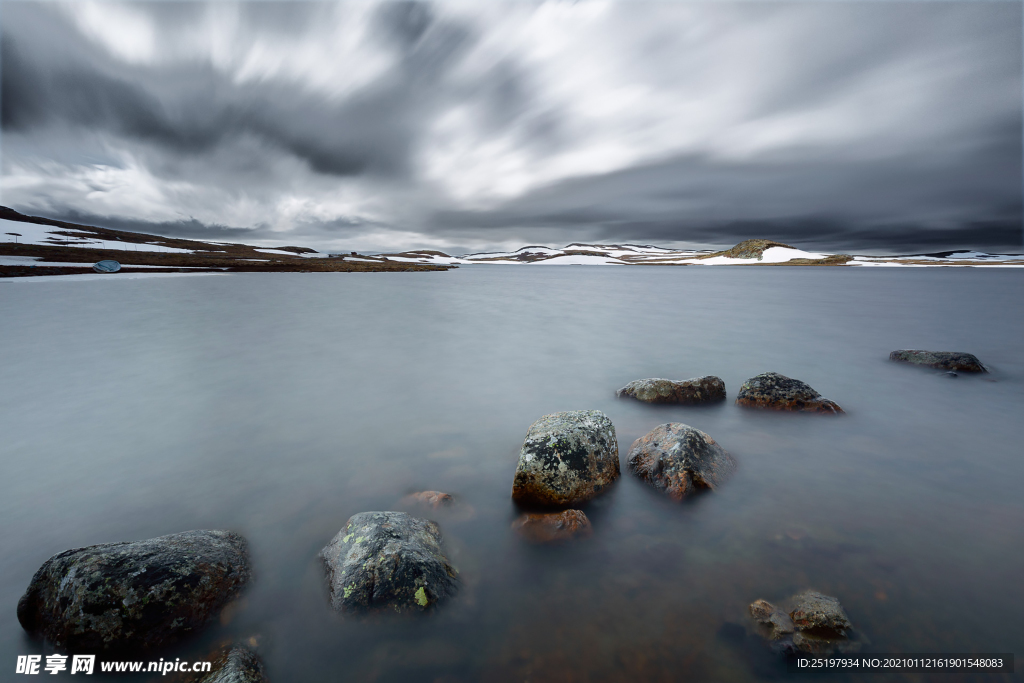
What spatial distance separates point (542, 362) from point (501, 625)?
8554mm

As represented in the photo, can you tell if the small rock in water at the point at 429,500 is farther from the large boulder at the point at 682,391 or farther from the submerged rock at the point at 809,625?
the large boulder at the point at 682,391

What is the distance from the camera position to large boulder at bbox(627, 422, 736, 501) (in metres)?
4.77

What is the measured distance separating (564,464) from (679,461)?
1.49 m

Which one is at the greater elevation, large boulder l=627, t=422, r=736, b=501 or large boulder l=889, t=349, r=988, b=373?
large boulder l=889, t=349, r=988, b=373

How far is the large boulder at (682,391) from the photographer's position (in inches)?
300

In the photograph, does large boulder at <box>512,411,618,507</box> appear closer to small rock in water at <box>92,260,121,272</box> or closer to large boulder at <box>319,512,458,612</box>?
large boulder at <box>319,512,458,612</box>

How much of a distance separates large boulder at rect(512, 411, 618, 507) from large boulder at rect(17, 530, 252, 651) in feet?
9.54

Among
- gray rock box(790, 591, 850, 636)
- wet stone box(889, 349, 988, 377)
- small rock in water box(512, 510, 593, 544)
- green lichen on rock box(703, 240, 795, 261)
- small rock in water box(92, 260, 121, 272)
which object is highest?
green lichen on rock box(703, 240, 795, 261)

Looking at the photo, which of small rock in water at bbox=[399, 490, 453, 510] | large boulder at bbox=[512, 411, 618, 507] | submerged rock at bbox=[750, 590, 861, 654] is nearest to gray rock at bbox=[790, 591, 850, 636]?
submerged rock at bbox=[750, 590, 861, 654]

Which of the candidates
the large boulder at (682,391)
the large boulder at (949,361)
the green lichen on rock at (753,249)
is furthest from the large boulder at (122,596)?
the green lichen on rock at (753,249)

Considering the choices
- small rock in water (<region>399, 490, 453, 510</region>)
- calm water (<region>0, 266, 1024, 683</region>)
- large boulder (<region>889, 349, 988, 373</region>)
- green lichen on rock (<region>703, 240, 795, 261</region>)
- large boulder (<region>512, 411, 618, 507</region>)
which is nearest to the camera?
calm water (<region>0, 266, 1024, 683</region>)

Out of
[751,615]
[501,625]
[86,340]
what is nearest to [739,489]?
[751,615]

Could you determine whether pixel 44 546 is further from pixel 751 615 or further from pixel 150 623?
pixel 751 615

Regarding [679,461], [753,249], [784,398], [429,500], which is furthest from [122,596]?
[753,249]
